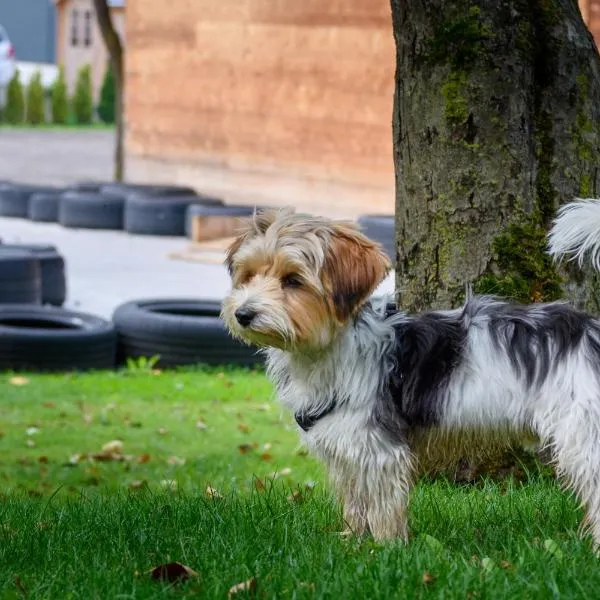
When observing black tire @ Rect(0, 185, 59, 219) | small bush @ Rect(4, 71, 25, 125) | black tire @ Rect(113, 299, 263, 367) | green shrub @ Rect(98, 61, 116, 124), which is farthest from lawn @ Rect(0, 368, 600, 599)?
green shrub @ Rect(98, 61, 116, 124)

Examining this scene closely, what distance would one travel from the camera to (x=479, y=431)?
16.8ft

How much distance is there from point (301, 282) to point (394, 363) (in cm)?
48

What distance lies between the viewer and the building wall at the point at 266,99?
19.4 metres

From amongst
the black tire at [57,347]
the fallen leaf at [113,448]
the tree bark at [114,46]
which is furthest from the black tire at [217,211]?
the fallen leaf at [113,448]

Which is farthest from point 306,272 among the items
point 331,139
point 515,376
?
point 331,139

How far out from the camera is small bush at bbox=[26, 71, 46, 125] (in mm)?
48631

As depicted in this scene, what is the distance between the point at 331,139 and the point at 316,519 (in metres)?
15.1

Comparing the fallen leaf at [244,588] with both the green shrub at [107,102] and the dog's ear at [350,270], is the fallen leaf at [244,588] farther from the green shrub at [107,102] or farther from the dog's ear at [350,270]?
the green shrub at [107,102]

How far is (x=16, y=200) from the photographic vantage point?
23469mm

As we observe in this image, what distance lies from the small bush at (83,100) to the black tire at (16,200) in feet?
91.5

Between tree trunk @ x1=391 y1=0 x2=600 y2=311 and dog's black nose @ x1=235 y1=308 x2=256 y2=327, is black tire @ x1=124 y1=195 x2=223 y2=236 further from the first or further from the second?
dog's black nose @ x1=235 y1=308 x2=256 y2=327

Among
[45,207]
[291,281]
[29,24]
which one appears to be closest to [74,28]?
[29,24]

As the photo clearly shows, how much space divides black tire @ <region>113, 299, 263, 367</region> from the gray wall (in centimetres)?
5747

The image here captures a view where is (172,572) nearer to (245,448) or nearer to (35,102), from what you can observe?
(245,448)
